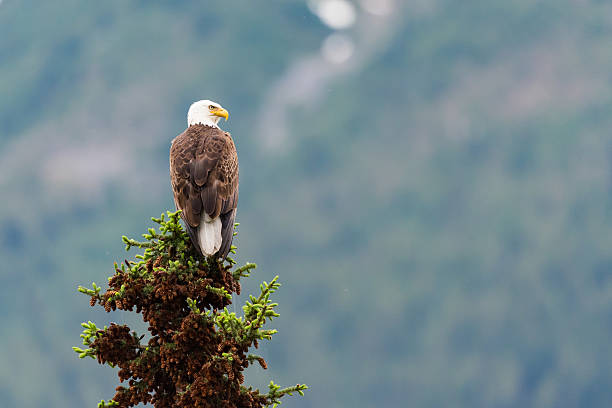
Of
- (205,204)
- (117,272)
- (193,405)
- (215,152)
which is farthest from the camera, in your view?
(215,152)

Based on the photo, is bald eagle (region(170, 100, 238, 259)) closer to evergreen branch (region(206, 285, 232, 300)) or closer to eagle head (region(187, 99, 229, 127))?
evergreen branch (region(206, 285, 232, 300))

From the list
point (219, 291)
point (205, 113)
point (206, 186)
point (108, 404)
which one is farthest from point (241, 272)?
point (205, 113)

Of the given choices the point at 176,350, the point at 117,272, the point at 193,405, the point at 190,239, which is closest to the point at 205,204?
the point at 190,239

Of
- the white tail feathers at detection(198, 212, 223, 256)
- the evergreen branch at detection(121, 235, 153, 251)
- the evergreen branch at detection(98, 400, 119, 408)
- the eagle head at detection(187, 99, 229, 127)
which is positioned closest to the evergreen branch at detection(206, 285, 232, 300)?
the white tail feathers at detection(198, 212, 223, 256)

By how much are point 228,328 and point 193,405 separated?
0.88 metres

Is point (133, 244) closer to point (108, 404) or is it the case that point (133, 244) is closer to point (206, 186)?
point (206, 186)

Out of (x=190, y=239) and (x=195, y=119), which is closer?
(x=190, y=239)

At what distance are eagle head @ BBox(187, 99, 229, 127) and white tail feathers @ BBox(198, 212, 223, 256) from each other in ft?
8.50

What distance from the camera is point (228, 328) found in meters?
7.07

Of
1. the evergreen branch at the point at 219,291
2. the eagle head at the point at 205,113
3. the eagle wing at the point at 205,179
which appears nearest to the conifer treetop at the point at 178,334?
the evergreen branch at the point at 219,291

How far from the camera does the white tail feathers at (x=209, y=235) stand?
7602mm

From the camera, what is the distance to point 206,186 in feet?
27.2

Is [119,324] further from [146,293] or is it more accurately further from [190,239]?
[190,239]

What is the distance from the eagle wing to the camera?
26.3ft
